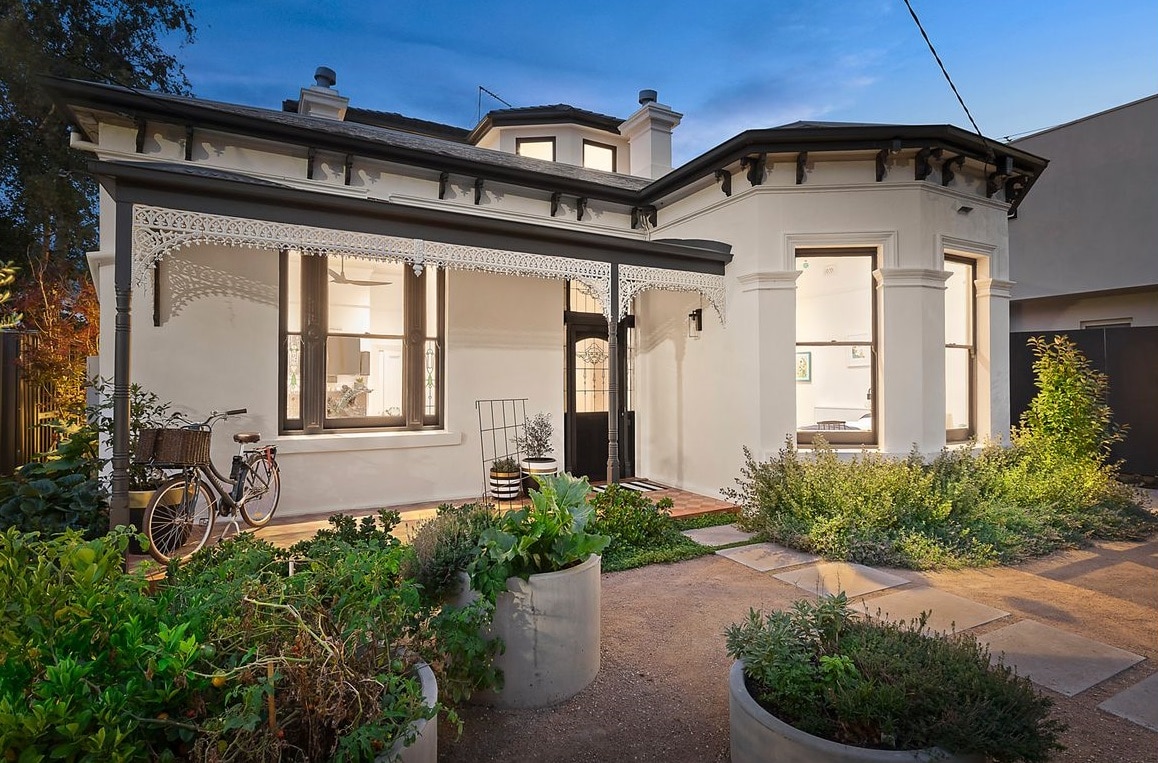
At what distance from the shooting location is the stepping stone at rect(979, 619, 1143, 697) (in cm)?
291

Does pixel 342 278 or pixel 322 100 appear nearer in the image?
pixel 342 278

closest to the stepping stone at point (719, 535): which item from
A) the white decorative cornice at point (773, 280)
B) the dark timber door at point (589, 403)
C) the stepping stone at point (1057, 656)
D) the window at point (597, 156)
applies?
the stepping stone at point (1057, 656)

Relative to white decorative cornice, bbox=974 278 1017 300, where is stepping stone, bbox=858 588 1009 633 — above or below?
below

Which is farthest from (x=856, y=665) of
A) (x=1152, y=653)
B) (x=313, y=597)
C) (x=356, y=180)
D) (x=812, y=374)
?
(x=356, y=180)

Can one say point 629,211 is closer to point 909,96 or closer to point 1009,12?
point 909,96

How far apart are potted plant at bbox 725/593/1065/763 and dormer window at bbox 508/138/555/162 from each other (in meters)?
9.91

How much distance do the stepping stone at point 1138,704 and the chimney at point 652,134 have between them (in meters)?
8.97

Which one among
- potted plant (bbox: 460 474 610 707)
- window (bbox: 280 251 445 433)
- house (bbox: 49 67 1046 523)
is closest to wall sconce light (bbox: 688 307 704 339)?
house (bbox: 49 67 1046 523)

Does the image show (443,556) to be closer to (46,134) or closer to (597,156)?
(597,156)

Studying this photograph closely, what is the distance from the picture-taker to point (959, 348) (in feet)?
23.5

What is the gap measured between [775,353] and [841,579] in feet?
A: 9.41

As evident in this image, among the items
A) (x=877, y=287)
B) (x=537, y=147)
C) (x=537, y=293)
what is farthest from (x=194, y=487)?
(x=537, y=147)

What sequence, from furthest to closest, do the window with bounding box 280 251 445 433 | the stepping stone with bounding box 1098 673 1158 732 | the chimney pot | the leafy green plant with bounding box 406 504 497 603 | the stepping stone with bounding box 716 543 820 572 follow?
1. the chimney pot
2. the window with bounding box 280 251 445 433
3. the stepping stone with bounding box 716 543 820 572
4. the leafy green plant with bounding box 406 504 497 603
5. the stepping stone with bounding box 1098 673 1158 732

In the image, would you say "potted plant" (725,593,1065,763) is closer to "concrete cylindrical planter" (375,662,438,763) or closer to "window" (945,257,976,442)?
"concrete cylindrical planter" (375,662,438,763)
